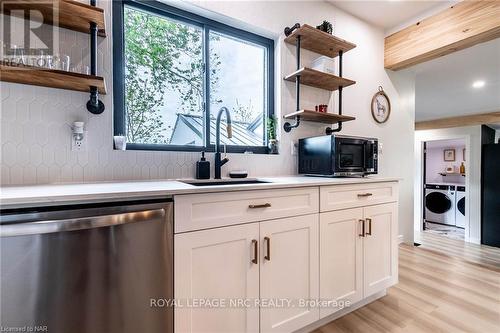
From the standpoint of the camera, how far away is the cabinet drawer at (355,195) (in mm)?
1554

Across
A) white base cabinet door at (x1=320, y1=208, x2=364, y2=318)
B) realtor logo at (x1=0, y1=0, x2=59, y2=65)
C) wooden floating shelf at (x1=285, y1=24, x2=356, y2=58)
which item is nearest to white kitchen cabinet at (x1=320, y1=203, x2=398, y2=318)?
white base cabinet door at (x1=320, y1=208, x2=364, y2=318)

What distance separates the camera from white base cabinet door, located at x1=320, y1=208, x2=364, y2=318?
1.54 meters

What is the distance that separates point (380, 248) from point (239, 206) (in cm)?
128

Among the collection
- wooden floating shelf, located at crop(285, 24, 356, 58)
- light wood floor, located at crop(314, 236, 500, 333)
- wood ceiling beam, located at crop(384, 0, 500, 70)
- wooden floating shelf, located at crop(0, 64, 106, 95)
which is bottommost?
light wood floor, located at crop(314, 236, 500, 333)

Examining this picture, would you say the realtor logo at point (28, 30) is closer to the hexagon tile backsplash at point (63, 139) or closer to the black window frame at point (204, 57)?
the hexagon tile backsplash at point (63, 139)

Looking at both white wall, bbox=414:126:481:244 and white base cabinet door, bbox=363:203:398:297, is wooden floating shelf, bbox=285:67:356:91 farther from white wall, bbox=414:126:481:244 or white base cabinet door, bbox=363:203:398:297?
white wall, bbox=414:126:481:244

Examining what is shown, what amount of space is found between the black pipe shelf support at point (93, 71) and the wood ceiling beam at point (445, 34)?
284cm

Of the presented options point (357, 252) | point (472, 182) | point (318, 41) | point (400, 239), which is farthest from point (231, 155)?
point (472, 182)

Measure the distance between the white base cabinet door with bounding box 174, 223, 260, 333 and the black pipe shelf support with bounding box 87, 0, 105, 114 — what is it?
92 centimetres

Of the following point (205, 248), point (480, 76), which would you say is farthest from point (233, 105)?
point (480, 76)

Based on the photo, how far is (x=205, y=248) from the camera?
114cm

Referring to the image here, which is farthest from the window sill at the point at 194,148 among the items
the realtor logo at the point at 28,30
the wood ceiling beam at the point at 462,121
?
the wood ceiling beam at the point at 462,121

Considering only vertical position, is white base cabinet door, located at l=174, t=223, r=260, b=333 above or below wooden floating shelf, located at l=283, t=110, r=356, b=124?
below

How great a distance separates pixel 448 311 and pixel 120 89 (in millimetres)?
2740
